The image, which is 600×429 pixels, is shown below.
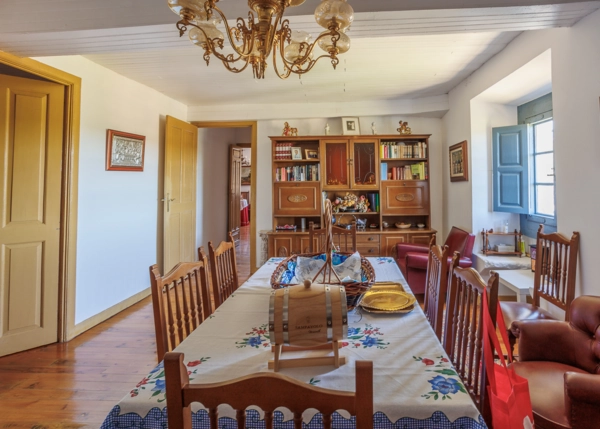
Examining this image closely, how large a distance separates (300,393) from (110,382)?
206cm

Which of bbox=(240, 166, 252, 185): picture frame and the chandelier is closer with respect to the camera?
the chandelier

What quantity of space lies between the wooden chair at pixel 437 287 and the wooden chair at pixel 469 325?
0.09 meters

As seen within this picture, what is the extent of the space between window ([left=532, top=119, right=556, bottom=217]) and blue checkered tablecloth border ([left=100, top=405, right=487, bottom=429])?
3.06 metres

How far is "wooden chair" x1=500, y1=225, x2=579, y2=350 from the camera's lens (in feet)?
6.41

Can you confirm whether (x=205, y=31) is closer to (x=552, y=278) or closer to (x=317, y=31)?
(x=317, y=31)

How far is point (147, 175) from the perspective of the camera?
3672mm

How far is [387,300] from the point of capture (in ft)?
4.75

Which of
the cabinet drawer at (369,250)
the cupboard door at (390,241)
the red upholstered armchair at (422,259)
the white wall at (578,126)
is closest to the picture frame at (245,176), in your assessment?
the cabinet drawer at (369,250)

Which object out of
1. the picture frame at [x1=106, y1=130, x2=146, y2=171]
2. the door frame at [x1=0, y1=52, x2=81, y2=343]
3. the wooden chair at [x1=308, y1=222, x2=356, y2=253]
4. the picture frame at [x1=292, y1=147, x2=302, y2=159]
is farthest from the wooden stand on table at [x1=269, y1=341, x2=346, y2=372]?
the picture frame at [x1=292, y1=147, x2=302, y2=159]

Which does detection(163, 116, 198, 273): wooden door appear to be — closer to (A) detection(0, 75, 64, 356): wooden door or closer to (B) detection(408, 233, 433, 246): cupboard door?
(A) detection(0, 75, 64, 356): wooden door

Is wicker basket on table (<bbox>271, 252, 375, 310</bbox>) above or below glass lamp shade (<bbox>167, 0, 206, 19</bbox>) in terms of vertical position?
below

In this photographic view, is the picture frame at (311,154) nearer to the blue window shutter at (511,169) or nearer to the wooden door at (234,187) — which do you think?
the blue window shutter at (511,169)

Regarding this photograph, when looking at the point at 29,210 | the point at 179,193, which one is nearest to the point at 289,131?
the point at 179,193

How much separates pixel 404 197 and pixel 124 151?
335cm
